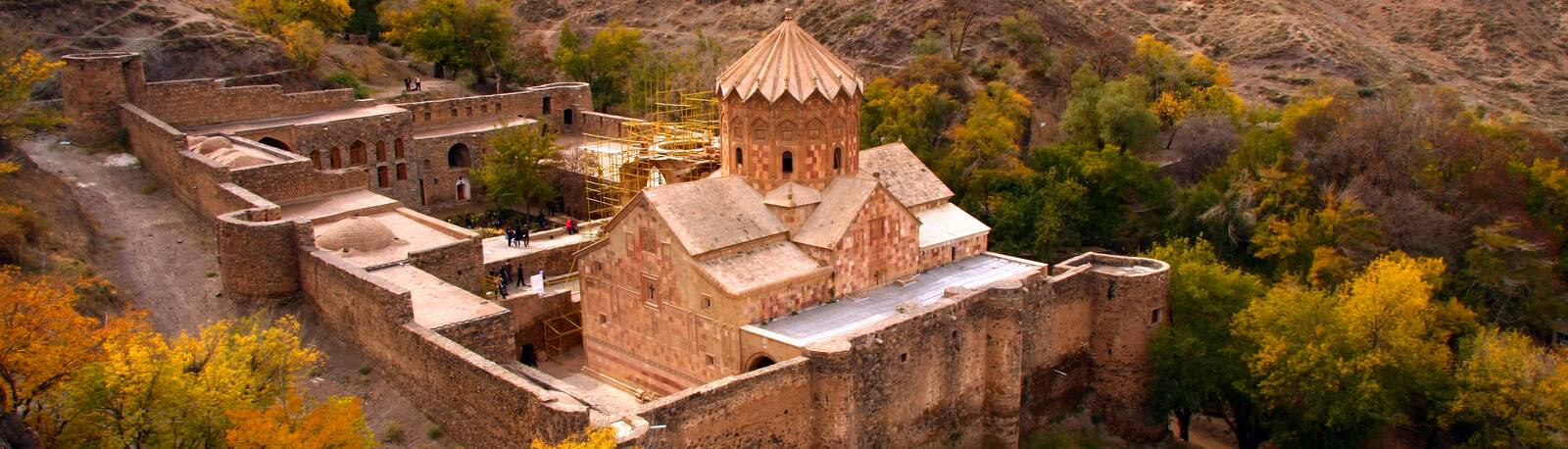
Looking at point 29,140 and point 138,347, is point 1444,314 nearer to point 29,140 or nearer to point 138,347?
point 138,347

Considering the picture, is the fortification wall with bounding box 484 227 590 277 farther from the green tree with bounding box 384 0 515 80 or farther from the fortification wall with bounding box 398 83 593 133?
the green tree with bounding box 384 0 515 80

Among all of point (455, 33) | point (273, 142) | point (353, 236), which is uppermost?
point (455, 33)

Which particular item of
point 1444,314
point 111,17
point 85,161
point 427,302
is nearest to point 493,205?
point 85,161

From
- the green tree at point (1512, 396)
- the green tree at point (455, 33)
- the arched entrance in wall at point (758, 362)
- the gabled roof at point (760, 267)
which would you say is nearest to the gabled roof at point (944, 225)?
the gabled roof at point (760, 267)

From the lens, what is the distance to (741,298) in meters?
21.2

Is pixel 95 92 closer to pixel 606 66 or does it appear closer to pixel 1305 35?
pixel 606 66

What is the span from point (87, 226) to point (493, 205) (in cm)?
1434

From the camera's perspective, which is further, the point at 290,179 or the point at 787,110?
the point at 290,179

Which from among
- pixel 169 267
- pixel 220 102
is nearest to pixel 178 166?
pixel 169 267

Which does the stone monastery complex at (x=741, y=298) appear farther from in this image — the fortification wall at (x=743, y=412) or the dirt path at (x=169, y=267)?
the dirt path at (x=169, y=267)

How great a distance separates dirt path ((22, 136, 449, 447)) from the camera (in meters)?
19.9

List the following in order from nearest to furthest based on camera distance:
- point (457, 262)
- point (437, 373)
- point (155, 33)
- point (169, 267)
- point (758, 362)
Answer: point (437, 373) → point (758, 362) → point (457, 262) → point (169, 267) → point (155, 33)

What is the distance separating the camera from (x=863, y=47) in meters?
53.1

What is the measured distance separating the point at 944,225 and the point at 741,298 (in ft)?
24.8
